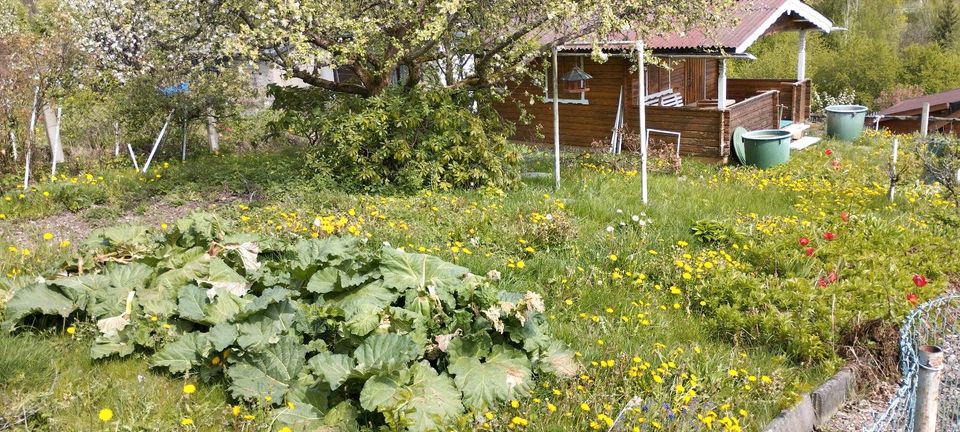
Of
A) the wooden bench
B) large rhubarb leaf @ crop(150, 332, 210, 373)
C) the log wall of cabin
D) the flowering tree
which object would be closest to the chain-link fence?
large rhubarb leaf @ crop(150, 332, 210, 373)

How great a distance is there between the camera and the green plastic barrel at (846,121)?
17297 mm

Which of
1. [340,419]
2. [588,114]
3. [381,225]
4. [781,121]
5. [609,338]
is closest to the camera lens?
[340,419]

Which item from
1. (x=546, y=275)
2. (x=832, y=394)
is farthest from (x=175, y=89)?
(x=832, y=394)

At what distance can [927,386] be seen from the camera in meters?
3.30

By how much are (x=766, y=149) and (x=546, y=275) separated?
8.73 metres

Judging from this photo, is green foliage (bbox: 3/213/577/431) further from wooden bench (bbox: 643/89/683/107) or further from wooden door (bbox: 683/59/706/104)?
wooden door (bbox: 683/59/706/104)

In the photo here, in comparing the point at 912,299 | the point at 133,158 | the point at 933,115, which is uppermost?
the point at 133,158

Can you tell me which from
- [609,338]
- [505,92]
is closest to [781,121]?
[505,92]

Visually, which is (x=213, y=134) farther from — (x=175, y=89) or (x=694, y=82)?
(x=694, y=82)

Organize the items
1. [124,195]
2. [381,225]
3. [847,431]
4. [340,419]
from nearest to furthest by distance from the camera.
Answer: [340,419] < [847,431] < [381,225] < [124,195]

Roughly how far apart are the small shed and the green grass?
10.8 meters

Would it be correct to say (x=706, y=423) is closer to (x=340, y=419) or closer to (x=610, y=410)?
(x=610, y=410)

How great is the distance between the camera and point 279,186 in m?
8.85

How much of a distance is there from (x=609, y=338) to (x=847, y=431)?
1.53 metres
